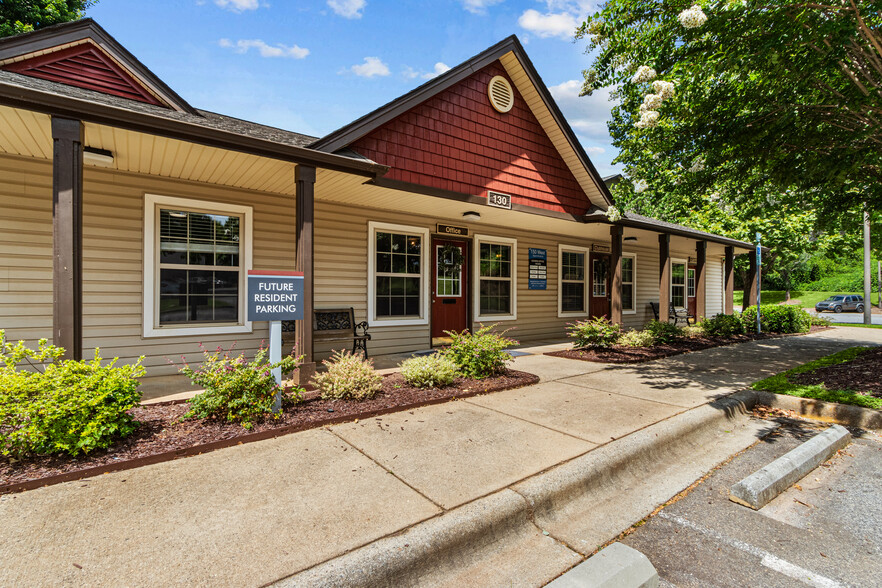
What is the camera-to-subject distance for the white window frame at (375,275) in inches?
300

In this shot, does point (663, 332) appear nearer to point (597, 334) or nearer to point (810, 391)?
point (597, 334)

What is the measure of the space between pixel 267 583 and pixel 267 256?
5.54 metres

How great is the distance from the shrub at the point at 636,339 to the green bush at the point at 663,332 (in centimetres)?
44

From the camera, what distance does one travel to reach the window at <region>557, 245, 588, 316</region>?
10.9 meters

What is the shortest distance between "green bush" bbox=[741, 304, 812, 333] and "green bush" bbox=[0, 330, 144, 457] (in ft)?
49.3

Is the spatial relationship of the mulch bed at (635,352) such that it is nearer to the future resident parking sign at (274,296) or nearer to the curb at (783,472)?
the curb at (783,472)

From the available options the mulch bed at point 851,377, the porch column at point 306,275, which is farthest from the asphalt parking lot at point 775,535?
the porch column at point 306,275

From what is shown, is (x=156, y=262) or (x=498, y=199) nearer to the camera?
(x=156, y=262)

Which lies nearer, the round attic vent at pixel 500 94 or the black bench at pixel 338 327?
the black bench at pixel 338 327

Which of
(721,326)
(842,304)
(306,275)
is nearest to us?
(306,275)

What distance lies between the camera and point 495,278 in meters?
9.47

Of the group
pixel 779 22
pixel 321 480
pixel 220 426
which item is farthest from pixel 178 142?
pixel 779 22

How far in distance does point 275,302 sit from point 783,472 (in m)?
4.66

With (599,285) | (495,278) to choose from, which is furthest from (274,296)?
(599,285)
